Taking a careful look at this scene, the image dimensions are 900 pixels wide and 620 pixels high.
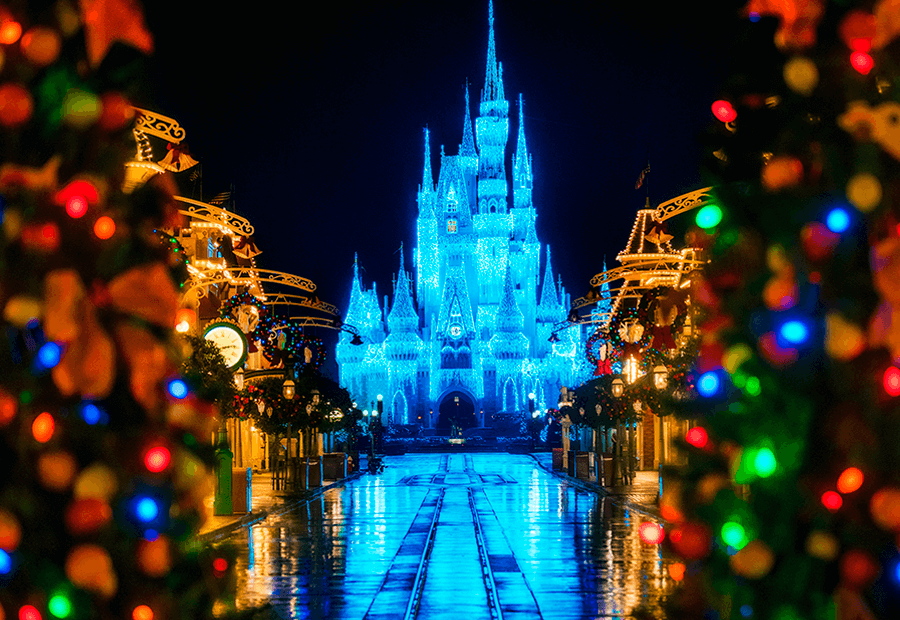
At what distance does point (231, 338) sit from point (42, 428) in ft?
59.7

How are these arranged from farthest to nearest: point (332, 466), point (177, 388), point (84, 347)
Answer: point (332, 466) → point (177, 388) → point (84, 347)

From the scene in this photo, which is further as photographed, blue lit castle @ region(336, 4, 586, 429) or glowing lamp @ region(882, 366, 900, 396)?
blue lit castle @ region(336, 4, 586, 429)

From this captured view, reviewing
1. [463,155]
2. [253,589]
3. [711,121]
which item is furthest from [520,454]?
[711,121]

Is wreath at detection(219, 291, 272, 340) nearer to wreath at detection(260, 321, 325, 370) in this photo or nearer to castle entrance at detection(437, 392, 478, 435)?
wreath at detection(260, 321, 325, 370)

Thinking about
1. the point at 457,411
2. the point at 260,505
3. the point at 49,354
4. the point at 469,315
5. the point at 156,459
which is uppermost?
the point at 469,315

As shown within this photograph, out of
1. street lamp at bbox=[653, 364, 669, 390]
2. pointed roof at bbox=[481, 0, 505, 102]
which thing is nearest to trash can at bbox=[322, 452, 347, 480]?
street lamp at bbox=[653, 364, 669, 390]

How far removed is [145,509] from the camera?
4113mm

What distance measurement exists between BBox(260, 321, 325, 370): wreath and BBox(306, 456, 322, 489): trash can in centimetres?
349

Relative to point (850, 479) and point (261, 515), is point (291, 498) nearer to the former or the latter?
point (261, 515)

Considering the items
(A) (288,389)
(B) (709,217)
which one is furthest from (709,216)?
(A) (288,389)

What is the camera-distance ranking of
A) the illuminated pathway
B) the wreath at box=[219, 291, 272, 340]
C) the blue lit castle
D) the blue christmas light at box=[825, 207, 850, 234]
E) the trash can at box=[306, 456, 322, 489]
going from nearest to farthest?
1. the blue christmas light at box=[825, 207, 850, 234]
2. the illuminated pathway
3. the wreath at box=[219, 291, 272, 340]
4. the trash can at box=[306, 456, 322, 489]
5. the blue lit castle

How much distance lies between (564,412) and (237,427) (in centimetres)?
1668

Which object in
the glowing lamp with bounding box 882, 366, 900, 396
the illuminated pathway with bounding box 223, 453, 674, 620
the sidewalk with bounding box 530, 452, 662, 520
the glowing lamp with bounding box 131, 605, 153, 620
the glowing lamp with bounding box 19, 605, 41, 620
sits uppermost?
the glowing lamp with bounding box 882, 366, 900, 396

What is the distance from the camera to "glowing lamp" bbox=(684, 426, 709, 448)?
4973 mm
